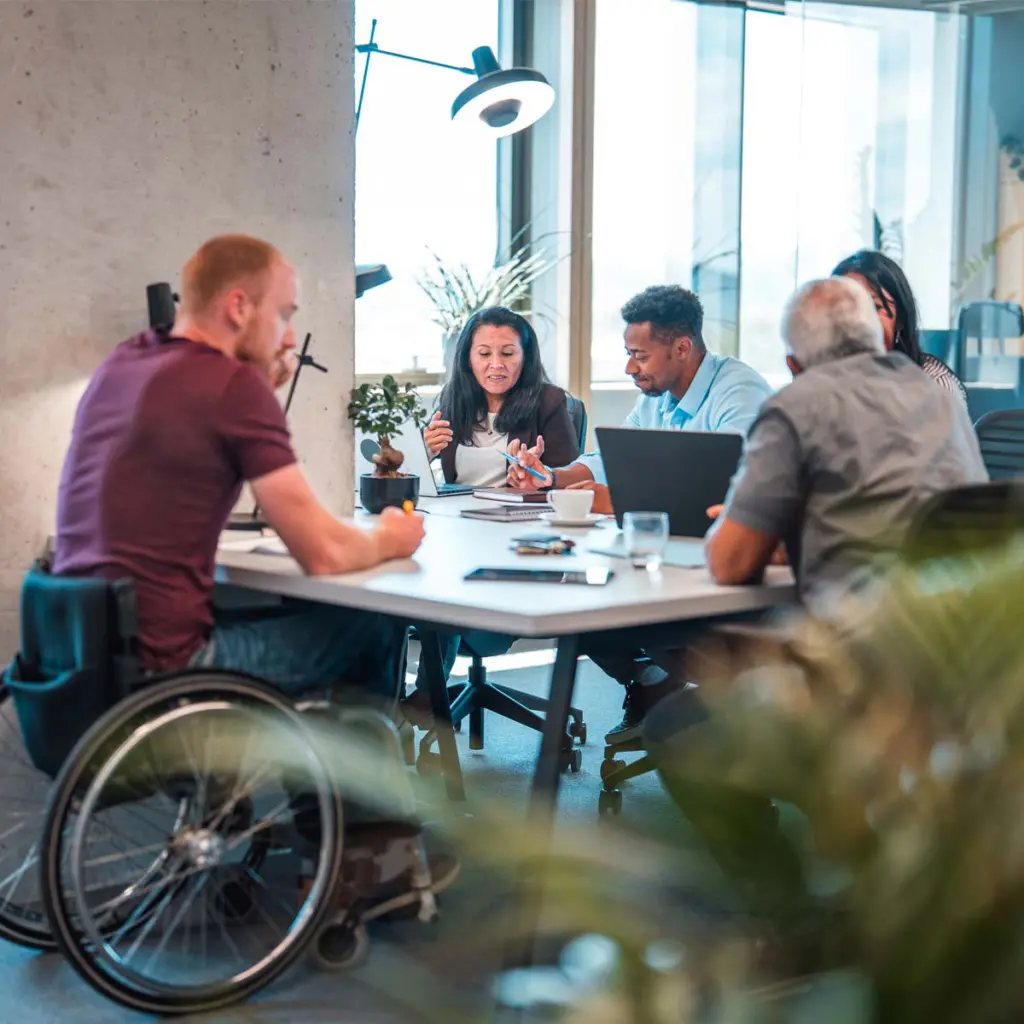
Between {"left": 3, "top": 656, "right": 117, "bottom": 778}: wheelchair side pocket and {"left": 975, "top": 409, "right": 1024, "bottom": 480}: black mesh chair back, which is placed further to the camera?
{"left": 975, "top": 409, "right": 1024, "bottom": 480}: black mesh chair back

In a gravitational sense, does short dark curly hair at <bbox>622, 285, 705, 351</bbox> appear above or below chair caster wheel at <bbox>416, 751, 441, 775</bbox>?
above

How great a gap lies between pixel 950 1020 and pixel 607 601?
1.70 meters

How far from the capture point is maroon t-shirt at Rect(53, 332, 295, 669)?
2406mm

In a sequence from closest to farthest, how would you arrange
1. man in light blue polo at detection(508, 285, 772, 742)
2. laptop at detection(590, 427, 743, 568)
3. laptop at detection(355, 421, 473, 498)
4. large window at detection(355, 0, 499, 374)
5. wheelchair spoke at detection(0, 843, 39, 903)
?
wheelchair spoke at detection(0, 843, 39, 903) → laptop at detection(590, 427, 743, 568) → laptop at detection(355, 421, 473, 498) → man in light blue polo at detection(508, 285, 772, 742) → large window at detection(355, 0, 499, 374)

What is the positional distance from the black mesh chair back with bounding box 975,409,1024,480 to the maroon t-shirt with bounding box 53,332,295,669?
213cm

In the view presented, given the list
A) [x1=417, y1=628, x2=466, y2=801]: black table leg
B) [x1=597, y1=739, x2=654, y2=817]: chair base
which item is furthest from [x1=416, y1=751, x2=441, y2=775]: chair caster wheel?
[x1=597, y1=739, x2=654, y2=817]: chair base

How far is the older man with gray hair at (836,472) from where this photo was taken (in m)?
2.42

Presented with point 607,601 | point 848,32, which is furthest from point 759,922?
point 848,32

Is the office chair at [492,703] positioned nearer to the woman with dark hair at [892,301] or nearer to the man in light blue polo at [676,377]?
the man in light blue polo at [676,377]

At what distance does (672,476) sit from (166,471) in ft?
3.32

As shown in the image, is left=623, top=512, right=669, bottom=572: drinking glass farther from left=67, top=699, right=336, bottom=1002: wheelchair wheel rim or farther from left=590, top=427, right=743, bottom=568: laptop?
left=67, top=699, right=336, bottom=1002: wheelchair wheel rim

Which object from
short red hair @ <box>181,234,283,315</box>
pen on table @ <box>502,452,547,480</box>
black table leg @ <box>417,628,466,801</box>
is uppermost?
short red hair @ <box>181,234,283,315</box>

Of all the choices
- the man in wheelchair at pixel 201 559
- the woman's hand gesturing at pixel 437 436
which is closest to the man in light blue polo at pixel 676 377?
the woman's hand gesturing at pixel 437 436

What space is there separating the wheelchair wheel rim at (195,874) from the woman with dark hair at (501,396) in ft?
6.40
